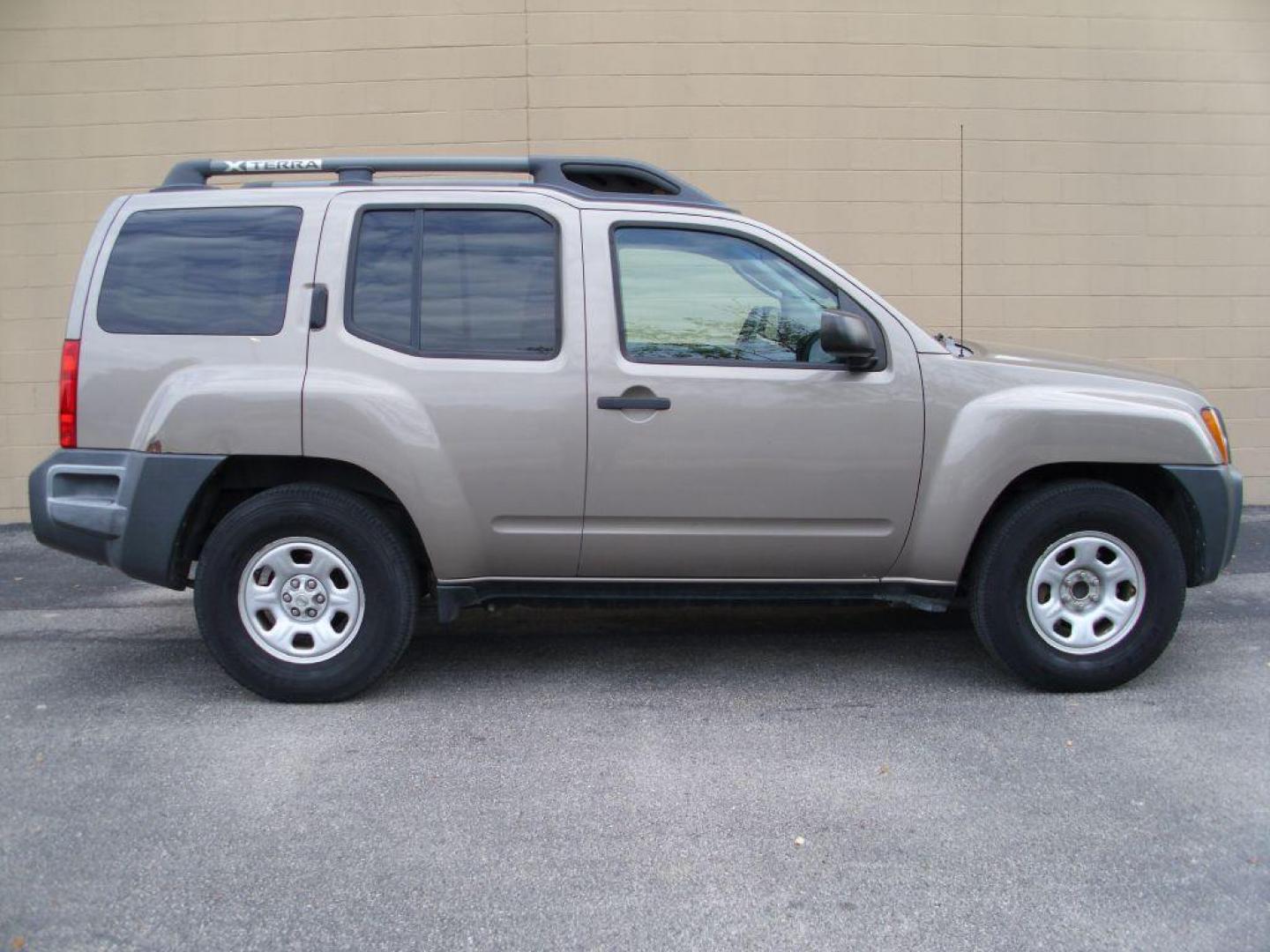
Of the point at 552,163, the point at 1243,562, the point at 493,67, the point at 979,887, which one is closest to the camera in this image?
the point at 979,887

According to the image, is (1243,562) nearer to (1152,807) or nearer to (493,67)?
(1152,807)

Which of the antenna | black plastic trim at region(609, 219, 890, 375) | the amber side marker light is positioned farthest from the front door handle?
the antenna

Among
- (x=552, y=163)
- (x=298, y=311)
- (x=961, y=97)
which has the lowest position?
(x=298, y=311)

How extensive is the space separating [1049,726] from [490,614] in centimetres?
294

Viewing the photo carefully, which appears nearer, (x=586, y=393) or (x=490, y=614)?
(x=586, y=393)

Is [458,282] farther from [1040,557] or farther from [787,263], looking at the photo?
[1040,557]

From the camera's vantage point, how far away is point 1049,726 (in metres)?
4.46

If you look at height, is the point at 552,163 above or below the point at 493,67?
below

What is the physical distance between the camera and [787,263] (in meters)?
4.82

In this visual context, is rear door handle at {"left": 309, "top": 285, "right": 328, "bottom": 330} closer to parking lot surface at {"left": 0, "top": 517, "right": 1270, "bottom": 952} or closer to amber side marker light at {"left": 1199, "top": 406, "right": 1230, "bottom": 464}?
parking lot surface at {"left": 0, "top": 517, "right": 1270, "bottom": 952}

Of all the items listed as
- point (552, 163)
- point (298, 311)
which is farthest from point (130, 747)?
point (552, 163)

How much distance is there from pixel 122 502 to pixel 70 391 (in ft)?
1.66

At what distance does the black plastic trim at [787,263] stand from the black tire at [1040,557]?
879 mm

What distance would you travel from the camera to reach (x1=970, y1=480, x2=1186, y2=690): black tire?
4.70 m
